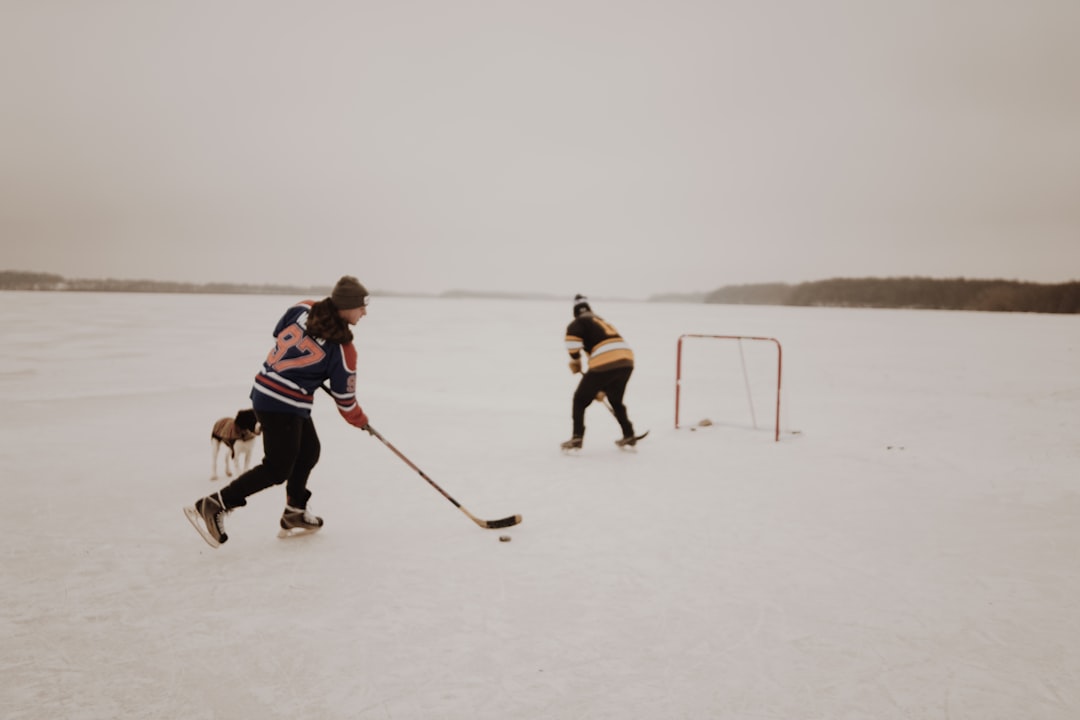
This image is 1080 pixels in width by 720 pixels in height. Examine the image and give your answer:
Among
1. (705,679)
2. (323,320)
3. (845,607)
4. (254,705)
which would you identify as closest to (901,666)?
(845,607)

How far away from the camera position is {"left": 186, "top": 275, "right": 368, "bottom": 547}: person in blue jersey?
3.41 metres

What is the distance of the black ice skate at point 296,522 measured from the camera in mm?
3836

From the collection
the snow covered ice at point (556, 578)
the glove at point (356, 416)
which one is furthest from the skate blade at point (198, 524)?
the glove at point (356, 416)

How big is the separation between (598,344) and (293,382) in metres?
3.39

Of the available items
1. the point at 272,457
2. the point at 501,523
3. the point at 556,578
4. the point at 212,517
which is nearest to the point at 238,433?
the point at 212,517

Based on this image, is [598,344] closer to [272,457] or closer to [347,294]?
[347,294]

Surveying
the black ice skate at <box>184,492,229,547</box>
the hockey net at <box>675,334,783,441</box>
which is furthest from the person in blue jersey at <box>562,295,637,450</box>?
the black ice skate at <box>184,492,229,547</box>

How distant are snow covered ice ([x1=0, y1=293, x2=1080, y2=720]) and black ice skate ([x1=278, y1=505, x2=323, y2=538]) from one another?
93 millimetres

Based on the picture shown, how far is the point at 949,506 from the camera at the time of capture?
465 centimetres

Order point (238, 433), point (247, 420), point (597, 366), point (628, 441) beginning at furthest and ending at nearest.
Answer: point (628, 441) < point (597, 366) < point (238, 433) < point (247, 420)

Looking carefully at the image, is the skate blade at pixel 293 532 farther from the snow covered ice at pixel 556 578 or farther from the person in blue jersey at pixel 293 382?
the person in blue jersey at pixel 293 382

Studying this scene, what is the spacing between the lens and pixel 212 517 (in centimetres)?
350

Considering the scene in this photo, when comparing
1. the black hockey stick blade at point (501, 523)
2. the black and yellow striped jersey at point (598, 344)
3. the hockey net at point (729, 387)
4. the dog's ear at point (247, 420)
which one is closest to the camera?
the black hockey stick blade at point (501, 523)

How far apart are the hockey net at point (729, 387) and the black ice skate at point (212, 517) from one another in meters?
4.41
